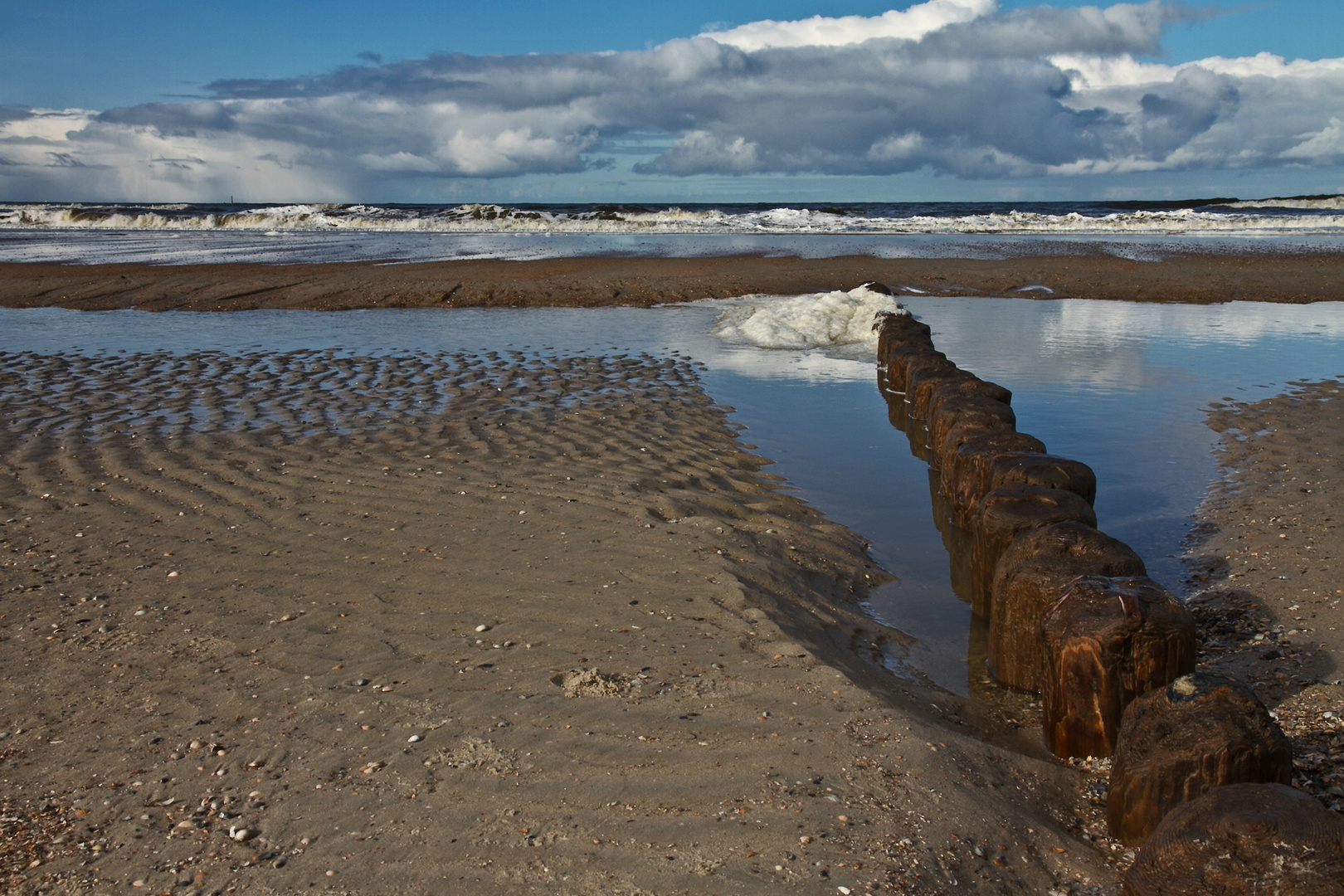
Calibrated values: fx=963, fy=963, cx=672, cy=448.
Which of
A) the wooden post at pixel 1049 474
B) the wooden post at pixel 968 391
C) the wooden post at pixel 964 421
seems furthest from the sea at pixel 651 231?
the wooden post at pixel 1049 474

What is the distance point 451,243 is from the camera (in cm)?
3591

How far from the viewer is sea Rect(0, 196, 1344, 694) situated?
253 inches

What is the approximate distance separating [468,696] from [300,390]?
23.1 ft

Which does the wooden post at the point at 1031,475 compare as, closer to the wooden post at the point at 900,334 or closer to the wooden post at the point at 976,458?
the wooden post at the point at 976,458

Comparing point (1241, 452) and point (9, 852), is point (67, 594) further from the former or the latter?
point (1241, 452)

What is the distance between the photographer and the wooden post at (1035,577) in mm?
4078

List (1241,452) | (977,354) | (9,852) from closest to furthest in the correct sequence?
(9,852) < (1241,452) < (977,354)

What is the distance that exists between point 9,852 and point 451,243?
114ft

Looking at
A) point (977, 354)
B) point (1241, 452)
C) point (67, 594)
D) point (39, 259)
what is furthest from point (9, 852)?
point (39, 259)

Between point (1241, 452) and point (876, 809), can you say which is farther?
point (1241, 452)

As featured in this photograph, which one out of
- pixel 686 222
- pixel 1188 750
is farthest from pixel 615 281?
pixel 686 222

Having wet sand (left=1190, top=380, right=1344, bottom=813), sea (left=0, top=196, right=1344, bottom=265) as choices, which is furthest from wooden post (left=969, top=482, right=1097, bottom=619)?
sea (left=0, top=196, right=1344, bottom=265)

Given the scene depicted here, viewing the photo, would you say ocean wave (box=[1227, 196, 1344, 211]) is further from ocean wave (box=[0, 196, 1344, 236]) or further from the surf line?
the surf line

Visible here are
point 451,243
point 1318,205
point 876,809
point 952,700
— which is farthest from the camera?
point 1318,205
